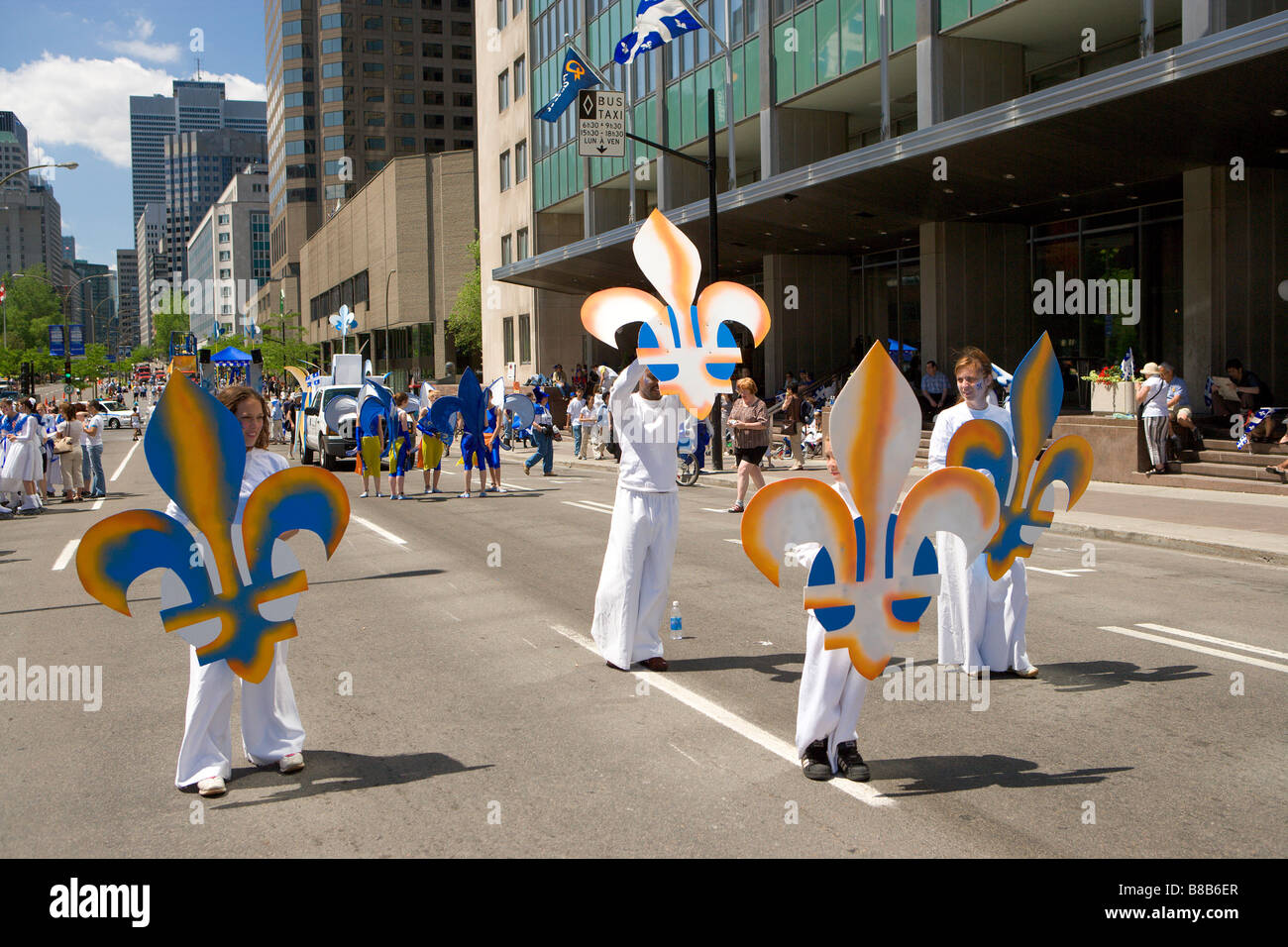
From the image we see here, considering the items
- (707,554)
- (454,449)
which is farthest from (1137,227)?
(454,449)

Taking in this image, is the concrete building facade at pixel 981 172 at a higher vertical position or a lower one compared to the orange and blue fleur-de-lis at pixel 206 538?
higher

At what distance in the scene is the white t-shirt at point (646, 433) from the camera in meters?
7.40

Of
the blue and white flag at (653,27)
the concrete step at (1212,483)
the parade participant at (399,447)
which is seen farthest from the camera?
the blue and white flag at (653,27)

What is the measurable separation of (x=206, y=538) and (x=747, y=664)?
365cm

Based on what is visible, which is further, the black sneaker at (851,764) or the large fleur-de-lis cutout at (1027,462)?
the large fleur-de-lis cutout at (1027,462)

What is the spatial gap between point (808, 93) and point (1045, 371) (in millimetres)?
A: 24869

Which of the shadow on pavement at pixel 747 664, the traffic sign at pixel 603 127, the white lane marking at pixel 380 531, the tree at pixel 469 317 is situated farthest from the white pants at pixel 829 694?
the tree at pixel 469 317

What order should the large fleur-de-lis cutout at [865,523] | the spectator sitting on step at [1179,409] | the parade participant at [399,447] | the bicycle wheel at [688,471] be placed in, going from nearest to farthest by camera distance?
the large fleur-de-lis cutout at [865,523], the spectator sitting on step at [1179,409], the parade participant at [399,447], the bicycle wheel at [688,471]

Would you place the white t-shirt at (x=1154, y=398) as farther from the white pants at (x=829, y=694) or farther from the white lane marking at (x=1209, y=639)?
the white pants at (x=829, y=694)

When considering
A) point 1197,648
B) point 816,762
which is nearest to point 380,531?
point 1197,648

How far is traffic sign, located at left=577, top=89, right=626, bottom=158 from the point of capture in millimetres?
26828

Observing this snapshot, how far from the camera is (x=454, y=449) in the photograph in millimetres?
37562

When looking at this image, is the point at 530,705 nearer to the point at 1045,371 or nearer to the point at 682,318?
the point at 682,318

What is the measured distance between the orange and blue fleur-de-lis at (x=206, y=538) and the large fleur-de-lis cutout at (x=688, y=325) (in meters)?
2.34
